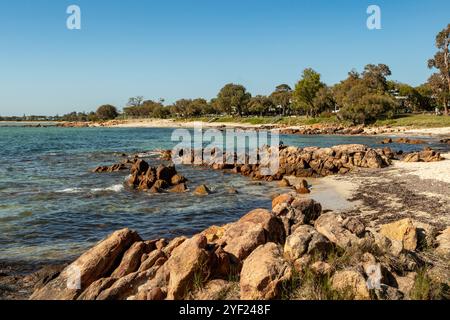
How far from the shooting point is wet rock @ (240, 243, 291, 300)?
735 cm

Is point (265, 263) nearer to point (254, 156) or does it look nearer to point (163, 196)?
point (163, 196)

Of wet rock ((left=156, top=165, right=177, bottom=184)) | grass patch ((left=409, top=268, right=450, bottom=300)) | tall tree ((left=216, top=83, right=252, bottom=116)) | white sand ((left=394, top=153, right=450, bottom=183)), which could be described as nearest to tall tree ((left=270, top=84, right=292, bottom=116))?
tall tree ((left=216, top=83, right=252, bottom=116))

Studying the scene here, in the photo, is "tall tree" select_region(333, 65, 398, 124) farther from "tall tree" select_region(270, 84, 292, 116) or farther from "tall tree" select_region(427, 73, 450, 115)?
"tall tree" select_region(270, 84, 292, 116)

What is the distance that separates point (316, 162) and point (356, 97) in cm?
7161

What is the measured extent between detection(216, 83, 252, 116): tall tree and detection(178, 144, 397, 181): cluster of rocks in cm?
12694

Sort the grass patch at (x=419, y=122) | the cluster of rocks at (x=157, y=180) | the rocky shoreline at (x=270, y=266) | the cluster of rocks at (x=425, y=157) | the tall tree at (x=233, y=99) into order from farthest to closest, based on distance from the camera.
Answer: the tall tree at (x=233, y=99) → the grass patch at (x=419, y=122) → the cluster of rocks at (x=425, y=157) → the cluster of rocks at (x=157, y=180) → the rocky shoreline at (x=270, y=266)

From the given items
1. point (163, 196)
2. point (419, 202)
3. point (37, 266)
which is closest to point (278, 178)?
point (163, 196)

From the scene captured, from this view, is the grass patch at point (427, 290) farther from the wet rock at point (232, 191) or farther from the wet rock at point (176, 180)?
the wet rock at point (176, 180)

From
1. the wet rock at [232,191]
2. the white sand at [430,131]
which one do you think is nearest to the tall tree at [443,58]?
the white sand at [430,131]

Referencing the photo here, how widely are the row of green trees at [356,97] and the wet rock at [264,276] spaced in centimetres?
9329

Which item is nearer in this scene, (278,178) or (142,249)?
(142,249)

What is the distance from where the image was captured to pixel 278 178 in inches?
1180

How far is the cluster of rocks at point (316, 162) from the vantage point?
3128 cm

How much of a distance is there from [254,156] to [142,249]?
99.2ft
